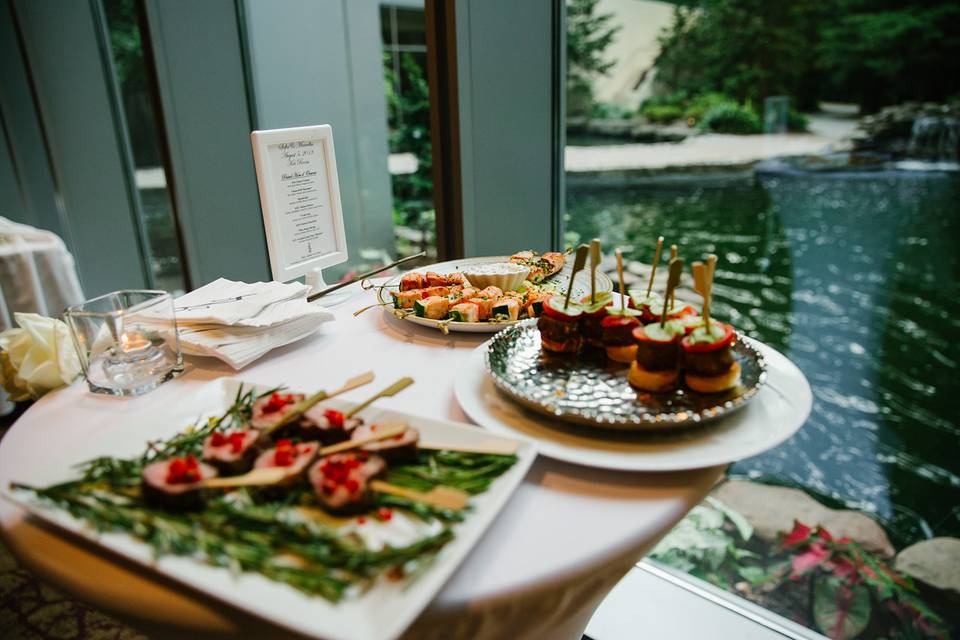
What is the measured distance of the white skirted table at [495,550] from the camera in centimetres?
55

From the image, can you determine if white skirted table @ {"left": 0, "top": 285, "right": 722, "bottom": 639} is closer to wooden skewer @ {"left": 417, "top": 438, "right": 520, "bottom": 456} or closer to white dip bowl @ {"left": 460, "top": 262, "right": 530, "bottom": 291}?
wooden skewer @ {"left": 417, "top": 438, "right": 520, "bottom": 456}

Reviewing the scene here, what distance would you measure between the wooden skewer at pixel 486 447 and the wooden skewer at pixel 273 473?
4 cm

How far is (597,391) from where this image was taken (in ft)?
2.69

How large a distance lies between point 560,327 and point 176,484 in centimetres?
54

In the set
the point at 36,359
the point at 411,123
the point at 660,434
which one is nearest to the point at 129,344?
the point at 36,359

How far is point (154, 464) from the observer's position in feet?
2.13

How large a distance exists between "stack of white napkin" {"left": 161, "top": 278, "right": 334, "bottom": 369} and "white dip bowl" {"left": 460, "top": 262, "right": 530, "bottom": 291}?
315 millimetres

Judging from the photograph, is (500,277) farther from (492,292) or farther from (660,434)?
(660,434)

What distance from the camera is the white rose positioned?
976 millimetres

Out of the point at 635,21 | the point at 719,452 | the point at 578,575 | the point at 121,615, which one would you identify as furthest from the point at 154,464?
the point at 635,21

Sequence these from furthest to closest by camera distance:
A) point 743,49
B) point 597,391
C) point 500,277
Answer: point 743,49, point 500,277, point 597,391

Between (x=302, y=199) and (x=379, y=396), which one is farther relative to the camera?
(x=302, y=199)

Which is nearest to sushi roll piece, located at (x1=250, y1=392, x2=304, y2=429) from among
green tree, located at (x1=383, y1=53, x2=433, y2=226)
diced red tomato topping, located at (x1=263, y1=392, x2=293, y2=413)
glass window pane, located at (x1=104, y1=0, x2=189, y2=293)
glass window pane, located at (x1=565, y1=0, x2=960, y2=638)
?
diced red tomato topping, located at (x1=263, y1=392, x2=293, y2=413)

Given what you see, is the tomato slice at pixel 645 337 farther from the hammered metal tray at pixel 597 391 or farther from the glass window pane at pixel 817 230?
the glass window pane at pixel 817 230
